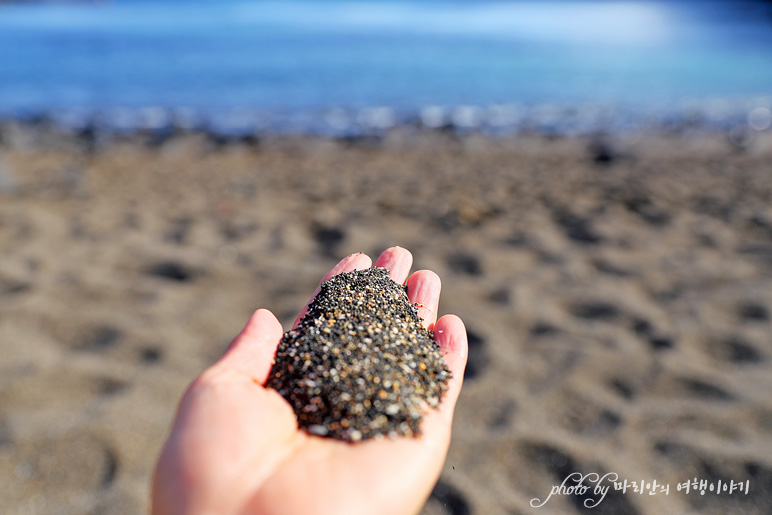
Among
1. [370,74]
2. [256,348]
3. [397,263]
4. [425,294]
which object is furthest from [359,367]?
[370,74]

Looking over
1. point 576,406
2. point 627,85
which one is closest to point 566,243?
point 576,406

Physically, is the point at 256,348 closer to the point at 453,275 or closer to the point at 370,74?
the point at 453,275

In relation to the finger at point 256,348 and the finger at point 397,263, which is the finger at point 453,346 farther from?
the finger at point 256,348

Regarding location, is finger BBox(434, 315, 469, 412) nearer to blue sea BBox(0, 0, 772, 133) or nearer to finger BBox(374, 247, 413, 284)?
finger BBox(374, 247, 413, 284)

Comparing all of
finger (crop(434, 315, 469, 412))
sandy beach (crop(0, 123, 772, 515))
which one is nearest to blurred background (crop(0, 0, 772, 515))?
sandy beach (crop(0, 123, 772, 515))

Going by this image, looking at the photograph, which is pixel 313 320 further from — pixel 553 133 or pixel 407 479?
pixel 553 133

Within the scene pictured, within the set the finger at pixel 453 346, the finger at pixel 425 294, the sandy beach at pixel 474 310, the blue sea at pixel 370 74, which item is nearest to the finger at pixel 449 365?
the finger at pixel 453 346
